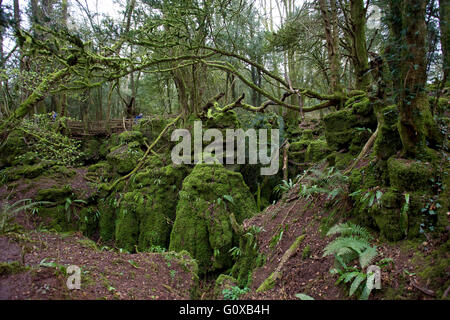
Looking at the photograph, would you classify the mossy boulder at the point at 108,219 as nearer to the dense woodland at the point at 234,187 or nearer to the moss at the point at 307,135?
the dense woodland at the point at 234,187

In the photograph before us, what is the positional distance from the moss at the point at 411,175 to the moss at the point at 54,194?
966 centimetres

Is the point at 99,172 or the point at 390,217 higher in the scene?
the point at 99,172

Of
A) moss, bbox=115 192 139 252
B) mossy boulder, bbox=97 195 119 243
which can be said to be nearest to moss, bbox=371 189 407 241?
moss, bbox=115 192 139 252

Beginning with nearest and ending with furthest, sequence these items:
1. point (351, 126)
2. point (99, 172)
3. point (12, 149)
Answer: point (351, 126), point (12, 149), point (99, 172)

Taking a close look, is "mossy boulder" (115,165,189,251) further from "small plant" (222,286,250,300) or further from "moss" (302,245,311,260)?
"moss" (302,245,311,260)

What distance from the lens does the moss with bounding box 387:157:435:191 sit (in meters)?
3.12

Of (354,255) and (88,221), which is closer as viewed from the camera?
(354,255)

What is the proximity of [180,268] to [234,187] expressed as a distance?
3.36 meters

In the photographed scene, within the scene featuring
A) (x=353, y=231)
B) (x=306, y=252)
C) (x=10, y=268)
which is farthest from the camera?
(x=306, y=252)

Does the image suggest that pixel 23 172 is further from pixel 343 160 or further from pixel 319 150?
pixel 343 160

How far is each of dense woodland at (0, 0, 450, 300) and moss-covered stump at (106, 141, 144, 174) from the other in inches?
2.6

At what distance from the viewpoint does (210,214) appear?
7.00 m

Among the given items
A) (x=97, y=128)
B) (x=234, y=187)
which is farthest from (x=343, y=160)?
(x=97, y=128)
